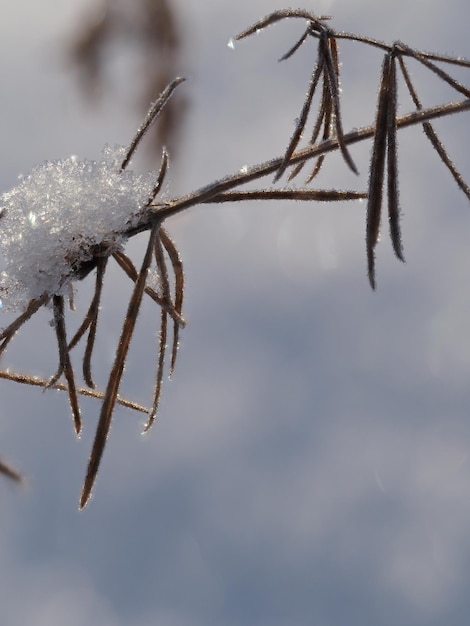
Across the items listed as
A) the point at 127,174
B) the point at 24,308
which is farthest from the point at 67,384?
the point at 127,174

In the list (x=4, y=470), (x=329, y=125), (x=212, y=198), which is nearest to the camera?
(x=4, y=470)

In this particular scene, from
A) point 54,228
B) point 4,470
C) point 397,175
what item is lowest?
point 4,470

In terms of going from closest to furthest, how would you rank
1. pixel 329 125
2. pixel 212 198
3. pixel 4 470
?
pixel 4 470 → pixel 212 198 → pixel 329 125

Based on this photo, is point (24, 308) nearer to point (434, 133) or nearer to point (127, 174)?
point (127, 174)

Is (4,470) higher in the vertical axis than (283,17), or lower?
lower

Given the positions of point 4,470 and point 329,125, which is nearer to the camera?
point 4,470
